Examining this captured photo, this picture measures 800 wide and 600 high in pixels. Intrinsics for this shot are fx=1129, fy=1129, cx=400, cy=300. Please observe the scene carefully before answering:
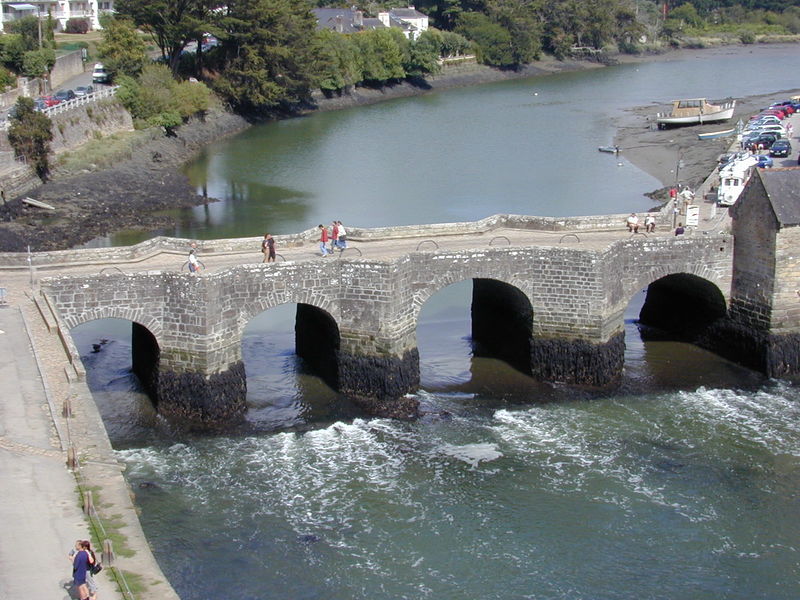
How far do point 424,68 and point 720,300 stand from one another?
297ft

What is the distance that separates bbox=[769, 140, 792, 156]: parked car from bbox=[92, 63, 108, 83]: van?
53.7m

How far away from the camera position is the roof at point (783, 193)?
1420 inches

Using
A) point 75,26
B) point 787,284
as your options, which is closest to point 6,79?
point 75,26

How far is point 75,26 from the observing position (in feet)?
404

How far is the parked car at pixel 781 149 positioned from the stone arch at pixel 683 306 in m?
19.6

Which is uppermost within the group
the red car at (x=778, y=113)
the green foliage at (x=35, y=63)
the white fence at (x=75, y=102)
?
the green foliage at (x=35, y=63)

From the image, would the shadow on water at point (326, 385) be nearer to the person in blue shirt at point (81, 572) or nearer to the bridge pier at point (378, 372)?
the bridge pier at point (378, 372)

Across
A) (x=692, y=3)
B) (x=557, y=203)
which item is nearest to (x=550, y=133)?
(x=557, y=203)

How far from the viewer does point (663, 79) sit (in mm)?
131625

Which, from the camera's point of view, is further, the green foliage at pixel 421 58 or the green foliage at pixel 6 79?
the green foliage at pixel 421 58

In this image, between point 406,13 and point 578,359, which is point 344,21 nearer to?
point 406,13

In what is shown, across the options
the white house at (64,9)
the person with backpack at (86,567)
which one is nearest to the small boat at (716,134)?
the white house at (64,9)

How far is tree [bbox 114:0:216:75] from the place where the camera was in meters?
92.8

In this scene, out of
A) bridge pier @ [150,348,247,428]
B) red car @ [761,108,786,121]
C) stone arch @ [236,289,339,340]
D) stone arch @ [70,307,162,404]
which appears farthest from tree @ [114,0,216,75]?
bridge pier @ [150,348,247,428]
